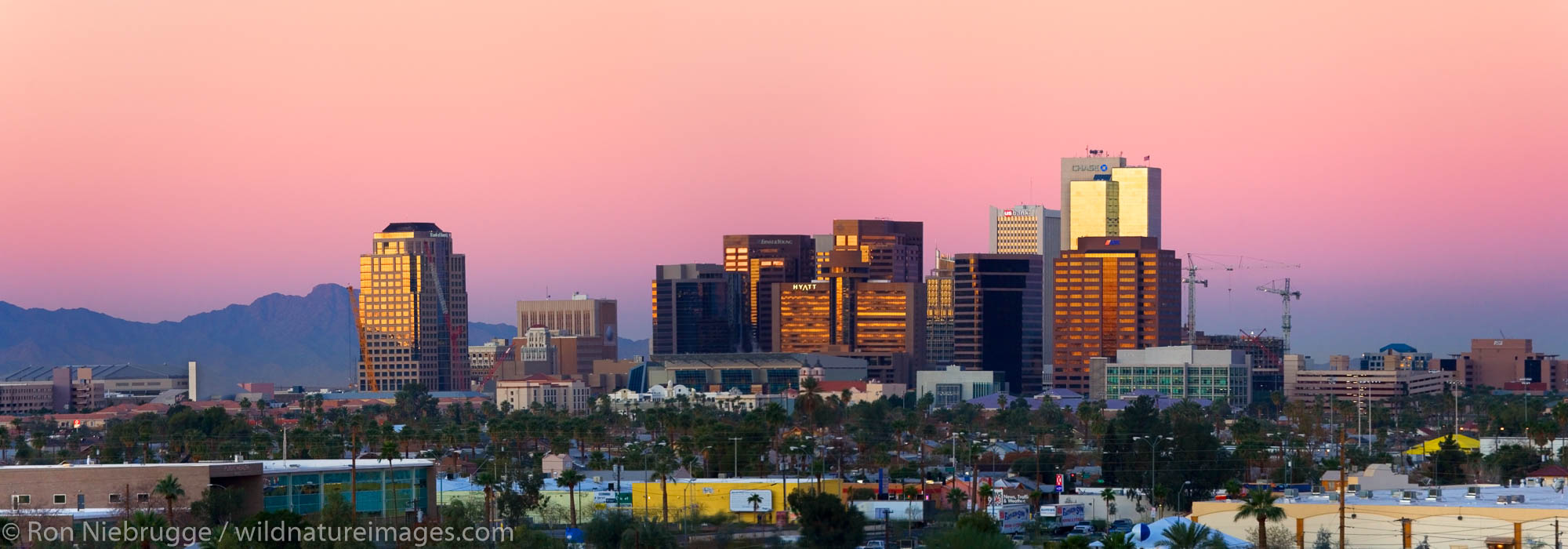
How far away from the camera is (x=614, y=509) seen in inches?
4400

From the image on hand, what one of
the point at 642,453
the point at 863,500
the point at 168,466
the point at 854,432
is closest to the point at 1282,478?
the point at 863,500

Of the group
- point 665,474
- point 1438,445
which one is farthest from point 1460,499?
point 1438,445

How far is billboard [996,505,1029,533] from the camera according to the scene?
104956 mm

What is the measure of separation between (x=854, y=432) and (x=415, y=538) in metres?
107

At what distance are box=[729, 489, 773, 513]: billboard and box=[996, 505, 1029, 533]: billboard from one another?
1352 cm

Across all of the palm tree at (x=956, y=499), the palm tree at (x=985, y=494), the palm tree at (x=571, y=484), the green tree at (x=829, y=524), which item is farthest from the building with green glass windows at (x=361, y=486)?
the palm tree at (x=985, y=494)

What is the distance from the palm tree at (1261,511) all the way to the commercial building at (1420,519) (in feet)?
5.35

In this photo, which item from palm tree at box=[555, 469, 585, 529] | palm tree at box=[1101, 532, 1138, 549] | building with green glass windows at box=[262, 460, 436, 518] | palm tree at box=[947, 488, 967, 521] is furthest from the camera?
palm tree at box=[947, 488, 967, 521]

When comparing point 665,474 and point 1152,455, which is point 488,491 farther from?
point 1152,455

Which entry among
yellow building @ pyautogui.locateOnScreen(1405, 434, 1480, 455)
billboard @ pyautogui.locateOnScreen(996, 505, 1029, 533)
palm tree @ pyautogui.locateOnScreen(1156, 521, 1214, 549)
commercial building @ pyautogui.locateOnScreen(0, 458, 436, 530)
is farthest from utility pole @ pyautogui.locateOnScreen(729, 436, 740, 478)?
yellow building @ pyautogui.locateOnScreen(1405, 434, 1480, 455)

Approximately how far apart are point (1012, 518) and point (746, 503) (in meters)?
15.9

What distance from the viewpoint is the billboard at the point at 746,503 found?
115 meters

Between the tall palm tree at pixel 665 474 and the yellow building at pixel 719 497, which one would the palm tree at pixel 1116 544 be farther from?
the yellow building at pixel 719 497

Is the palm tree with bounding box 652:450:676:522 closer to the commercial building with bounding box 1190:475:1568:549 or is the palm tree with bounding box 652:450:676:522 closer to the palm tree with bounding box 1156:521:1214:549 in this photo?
the commercial building with bounding box 1190:475:1568:549
